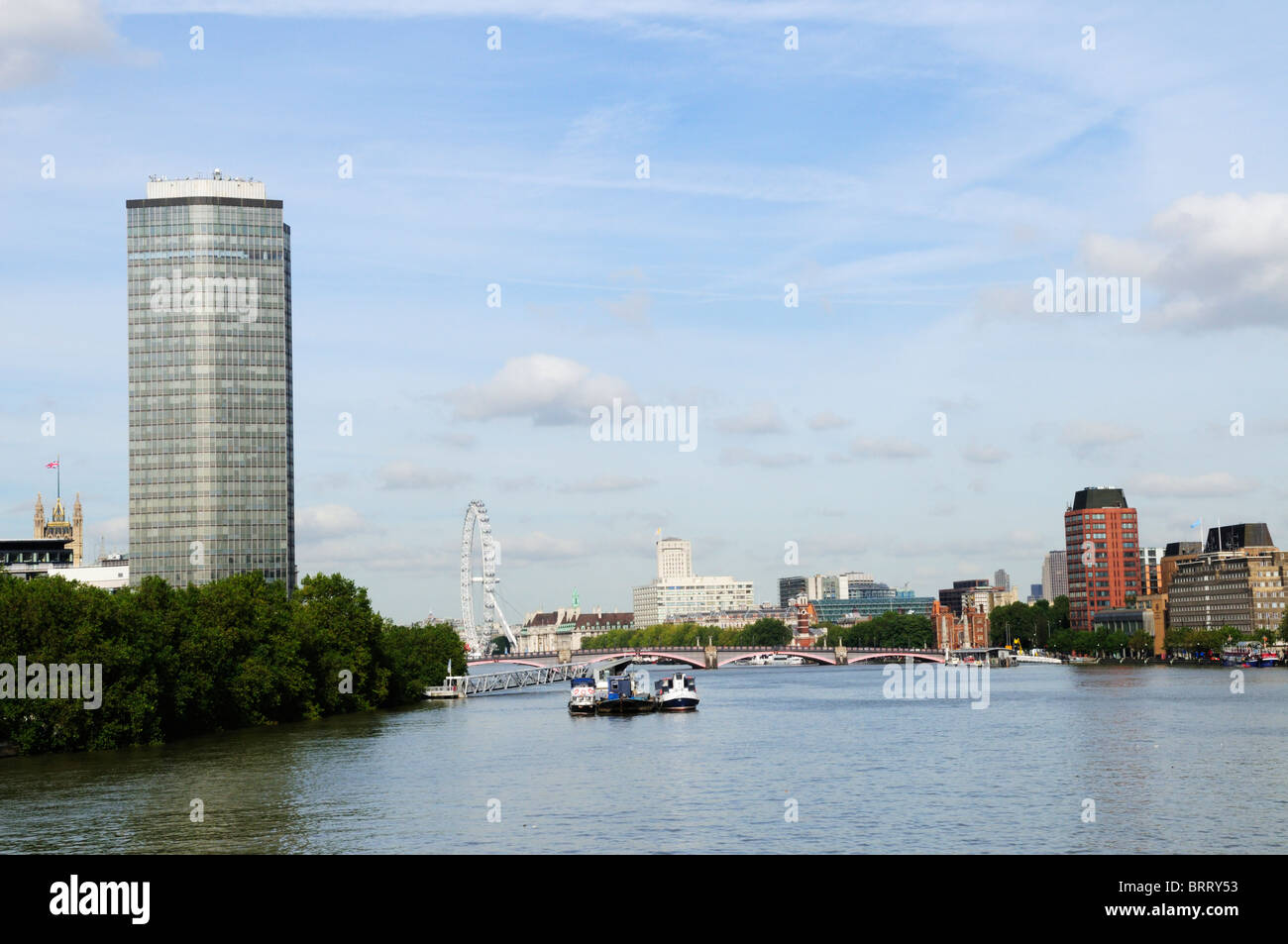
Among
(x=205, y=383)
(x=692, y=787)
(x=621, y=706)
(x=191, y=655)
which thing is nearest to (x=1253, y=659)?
(x=621, y=706)

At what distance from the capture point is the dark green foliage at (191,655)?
7181 cm

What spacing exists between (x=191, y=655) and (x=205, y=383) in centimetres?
9303

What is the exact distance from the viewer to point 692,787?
5656 cm

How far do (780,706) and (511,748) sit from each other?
160ft

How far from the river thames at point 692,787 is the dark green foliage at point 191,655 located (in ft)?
8.52

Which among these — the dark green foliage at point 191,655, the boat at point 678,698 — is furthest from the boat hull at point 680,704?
the dark green foliage at point 191,655

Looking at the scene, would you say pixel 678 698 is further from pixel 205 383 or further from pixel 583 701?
pixel 205 383

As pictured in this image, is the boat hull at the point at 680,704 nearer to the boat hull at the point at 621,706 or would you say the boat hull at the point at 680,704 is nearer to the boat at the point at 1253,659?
the boat hull at the point at 621,706
